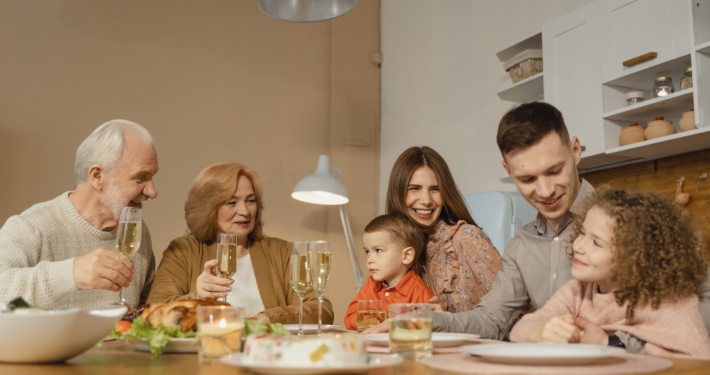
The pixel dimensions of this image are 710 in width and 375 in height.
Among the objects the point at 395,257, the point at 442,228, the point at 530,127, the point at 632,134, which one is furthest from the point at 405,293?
the point at 632,134

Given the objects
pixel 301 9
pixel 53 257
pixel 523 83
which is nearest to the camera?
pixel 53 257

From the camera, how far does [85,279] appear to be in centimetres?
169

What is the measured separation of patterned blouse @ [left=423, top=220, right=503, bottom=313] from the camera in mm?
2180

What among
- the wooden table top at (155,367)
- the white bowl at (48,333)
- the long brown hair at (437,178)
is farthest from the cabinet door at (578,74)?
the white bowl at (48,333)

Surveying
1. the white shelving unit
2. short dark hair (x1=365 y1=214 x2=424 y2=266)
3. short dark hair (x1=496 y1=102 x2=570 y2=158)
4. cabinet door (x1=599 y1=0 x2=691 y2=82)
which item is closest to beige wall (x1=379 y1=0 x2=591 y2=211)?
the white shelving unit

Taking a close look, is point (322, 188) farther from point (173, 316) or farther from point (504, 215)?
point (173, 316)

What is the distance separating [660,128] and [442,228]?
1201mm

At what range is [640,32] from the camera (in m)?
2.90

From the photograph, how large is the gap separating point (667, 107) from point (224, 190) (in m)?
2.00

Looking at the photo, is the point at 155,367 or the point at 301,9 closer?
the point at 155,367

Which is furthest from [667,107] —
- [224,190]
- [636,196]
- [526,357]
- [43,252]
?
[43,252]

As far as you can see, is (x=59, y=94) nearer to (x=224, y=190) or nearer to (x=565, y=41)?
(x=224, y=190)

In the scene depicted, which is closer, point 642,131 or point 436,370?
point 436,370

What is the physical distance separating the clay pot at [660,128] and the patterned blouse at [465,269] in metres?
1.13
